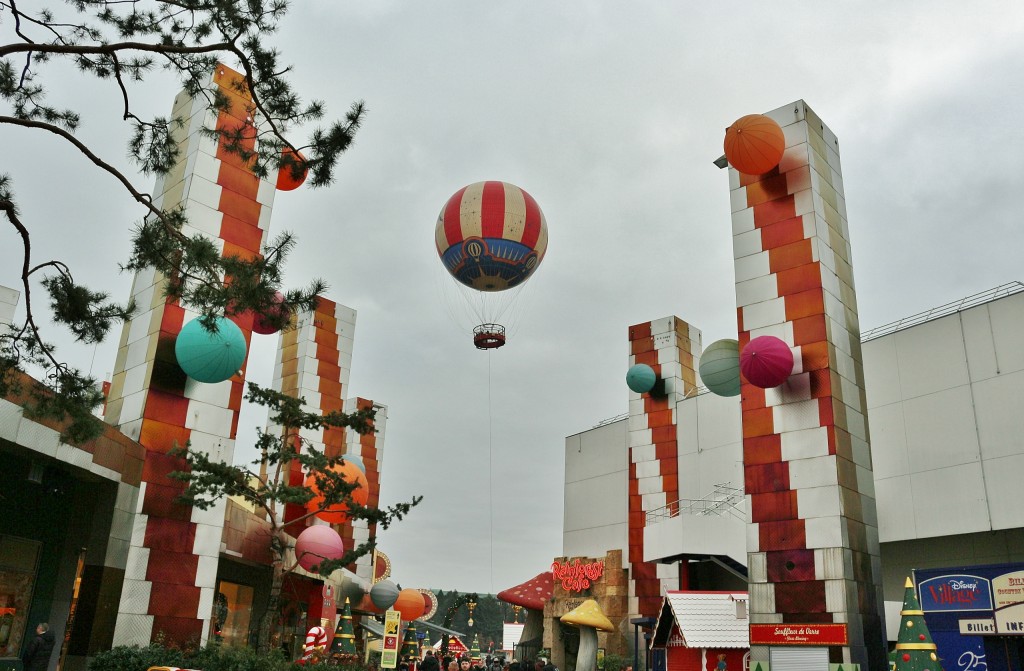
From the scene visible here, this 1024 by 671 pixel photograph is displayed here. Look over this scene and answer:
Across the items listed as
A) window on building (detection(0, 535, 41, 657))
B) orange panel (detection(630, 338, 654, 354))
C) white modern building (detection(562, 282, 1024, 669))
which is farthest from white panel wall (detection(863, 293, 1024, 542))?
window on building (detection(0, 535, 41, 657))

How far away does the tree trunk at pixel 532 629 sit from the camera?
3634 cm

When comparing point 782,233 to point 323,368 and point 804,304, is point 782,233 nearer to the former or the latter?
point 804,304

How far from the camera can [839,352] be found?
17.4 meters

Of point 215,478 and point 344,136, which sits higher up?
point 344,136

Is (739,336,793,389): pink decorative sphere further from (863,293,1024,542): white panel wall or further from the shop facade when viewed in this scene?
(863,293,1024,542): white panel wall

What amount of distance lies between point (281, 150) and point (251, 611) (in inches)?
721

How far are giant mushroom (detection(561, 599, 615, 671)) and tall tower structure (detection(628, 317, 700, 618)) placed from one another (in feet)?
21.6

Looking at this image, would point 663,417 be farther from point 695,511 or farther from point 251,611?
point 251,611

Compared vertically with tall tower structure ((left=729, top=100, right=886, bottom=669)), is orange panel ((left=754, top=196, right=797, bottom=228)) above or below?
above

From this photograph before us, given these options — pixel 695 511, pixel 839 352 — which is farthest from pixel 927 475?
pixel 695 511

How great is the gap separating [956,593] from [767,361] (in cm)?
559

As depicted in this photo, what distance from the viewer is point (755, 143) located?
17969 mm

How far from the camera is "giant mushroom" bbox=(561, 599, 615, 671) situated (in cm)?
2238

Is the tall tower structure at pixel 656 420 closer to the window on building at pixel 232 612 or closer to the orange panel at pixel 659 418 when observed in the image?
the orange panel at pixel 659 418
